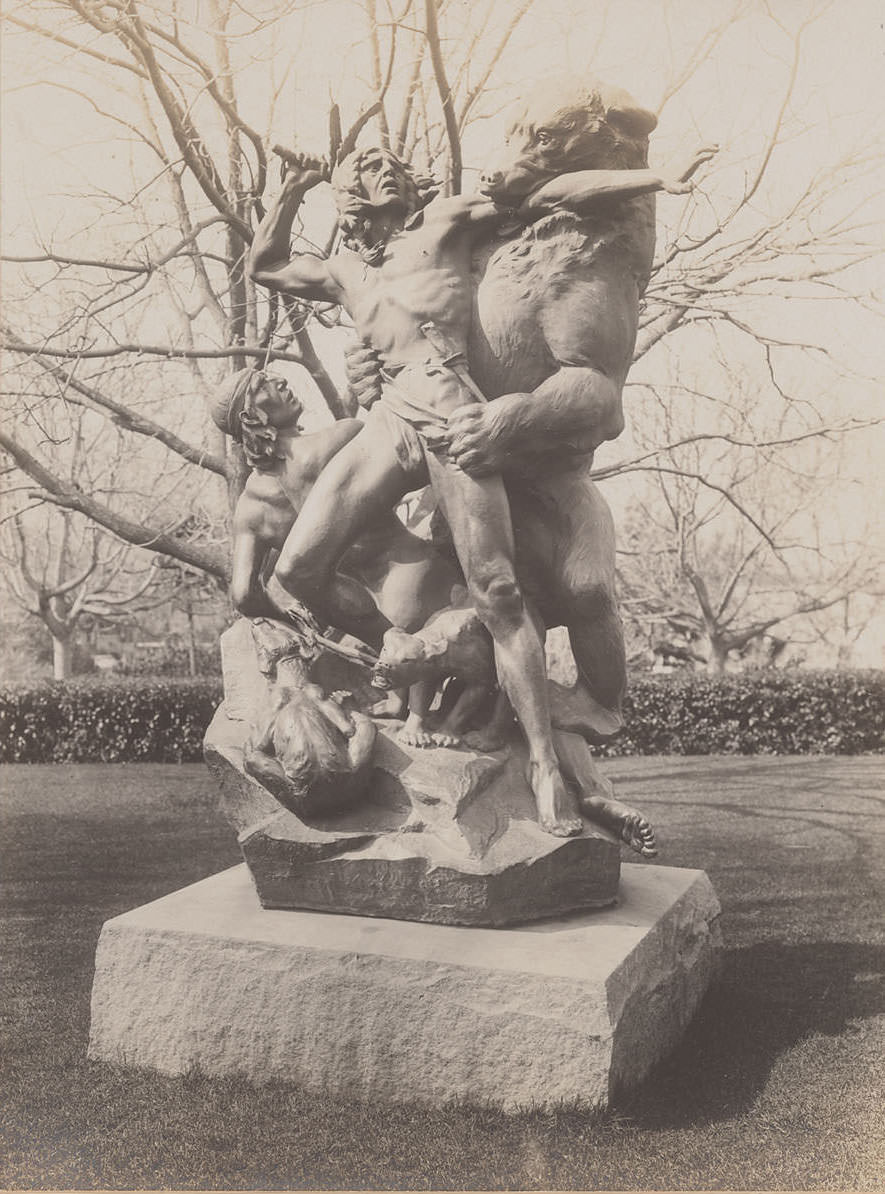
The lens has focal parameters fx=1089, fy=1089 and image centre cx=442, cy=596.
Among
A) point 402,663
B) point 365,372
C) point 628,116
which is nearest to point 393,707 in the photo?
point 402,663

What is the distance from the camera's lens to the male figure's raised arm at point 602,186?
10.8 ft

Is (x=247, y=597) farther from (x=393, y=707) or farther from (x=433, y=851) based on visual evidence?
(x=433, y=851)

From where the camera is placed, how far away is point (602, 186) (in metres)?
3.43

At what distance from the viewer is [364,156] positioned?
3742 millimetres

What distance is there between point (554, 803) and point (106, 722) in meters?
9.38

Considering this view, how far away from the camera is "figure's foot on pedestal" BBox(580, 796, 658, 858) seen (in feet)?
11.5

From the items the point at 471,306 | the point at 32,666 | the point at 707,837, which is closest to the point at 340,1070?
the point at 471,306

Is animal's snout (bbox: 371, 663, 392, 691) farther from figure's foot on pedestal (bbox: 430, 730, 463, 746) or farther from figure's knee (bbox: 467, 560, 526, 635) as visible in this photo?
figure's knee (bbox: 467, 560, 526, 635)

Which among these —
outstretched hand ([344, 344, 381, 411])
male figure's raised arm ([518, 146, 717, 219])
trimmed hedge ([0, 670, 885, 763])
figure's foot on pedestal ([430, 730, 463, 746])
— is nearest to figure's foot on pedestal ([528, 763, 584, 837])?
figure's foot on pedestal ([430, 730, 463, 746])

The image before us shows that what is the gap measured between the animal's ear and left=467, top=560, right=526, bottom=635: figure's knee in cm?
149

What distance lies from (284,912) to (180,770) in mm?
7936

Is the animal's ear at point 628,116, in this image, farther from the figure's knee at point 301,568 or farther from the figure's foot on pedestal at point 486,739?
the figure's foot on pedestal at point 486,739

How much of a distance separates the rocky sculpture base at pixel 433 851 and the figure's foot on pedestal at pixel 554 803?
0.03 m

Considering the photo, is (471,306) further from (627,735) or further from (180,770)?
(627,735)
